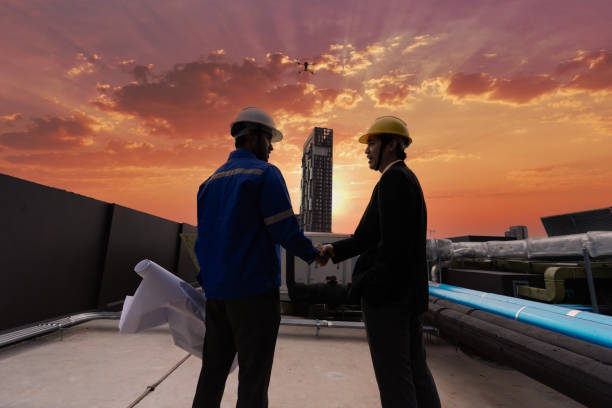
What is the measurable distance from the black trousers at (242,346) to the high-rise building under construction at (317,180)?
4028 centimetres

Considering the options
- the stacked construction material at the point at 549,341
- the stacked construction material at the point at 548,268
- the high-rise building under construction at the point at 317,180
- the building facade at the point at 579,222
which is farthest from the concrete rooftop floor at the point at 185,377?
the high-rise building under construction at the point at 317,180

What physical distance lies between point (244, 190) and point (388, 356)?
1.15 metres

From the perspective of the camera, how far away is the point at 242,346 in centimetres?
156

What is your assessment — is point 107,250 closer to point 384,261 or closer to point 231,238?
point 231,238

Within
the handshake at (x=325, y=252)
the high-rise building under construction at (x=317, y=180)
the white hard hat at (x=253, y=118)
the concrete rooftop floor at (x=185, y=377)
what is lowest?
the concrete rooftop floor at (x=185, y=377)

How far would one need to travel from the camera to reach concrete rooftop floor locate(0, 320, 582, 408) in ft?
8.64

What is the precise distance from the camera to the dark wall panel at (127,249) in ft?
18.2

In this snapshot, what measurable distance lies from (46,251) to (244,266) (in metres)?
4.49

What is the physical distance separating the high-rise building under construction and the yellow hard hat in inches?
1580

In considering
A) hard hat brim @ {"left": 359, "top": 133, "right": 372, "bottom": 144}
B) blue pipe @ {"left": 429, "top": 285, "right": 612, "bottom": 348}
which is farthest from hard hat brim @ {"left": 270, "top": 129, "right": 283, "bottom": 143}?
blue pipe @ {"left": 429, "top": 285, "right": 612, "bottom": 348}

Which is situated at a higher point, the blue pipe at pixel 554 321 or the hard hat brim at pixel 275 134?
the hard hat brim at pixel 275 134

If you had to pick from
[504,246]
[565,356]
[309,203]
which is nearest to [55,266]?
[565,356]

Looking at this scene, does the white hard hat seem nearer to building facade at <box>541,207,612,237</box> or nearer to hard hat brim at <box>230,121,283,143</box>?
hard hat brim at <box>230,121,283,143</box>

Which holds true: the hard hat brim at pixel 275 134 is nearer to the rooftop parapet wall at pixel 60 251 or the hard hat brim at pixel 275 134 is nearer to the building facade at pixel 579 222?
the rooftop parapet wall at pixel 60 251
